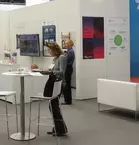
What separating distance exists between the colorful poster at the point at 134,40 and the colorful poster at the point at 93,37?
3.52ft

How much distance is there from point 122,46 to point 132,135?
404 centimetres

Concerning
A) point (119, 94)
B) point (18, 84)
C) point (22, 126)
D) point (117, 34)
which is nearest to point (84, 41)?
point (117, 34)

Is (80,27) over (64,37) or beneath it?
over

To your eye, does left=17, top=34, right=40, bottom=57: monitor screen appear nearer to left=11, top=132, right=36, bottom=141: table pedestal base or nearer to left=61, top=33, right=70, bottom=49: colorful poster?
left=61, top=33, right=70, bottom=49: colorful poster

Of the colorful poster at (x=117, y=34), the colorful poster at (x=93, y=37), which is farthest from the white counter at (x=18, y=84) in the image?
the colorful poster at (x=117, y=34)

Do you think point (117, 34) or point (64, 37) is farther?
point (117, 34)

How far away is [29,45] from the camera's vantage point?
30.0 ft

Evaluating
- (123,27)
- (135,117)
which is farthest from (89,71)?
(135,117)

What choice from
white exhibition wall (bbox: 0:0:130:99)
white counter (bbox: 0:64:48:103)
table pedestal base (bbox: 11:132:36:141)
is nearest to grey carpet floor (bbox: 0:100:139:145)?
table pedestal base (bbox: 11:132:36:141)

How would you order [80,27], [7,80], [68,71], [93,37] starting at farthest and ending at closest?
[93,37]
[80,27]
[7,80]
[68,71]

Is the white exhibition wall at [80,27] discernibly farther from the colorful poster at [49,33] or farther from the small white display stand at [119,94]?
the small white display stand at [119,94]

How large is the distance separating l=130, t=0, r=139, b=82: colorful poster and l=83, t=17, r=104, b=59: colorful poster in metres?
1.07

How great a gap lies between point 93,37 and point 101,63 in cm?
71

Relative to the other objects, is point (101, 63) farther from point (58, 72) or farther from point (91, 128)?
point (58, 72)
